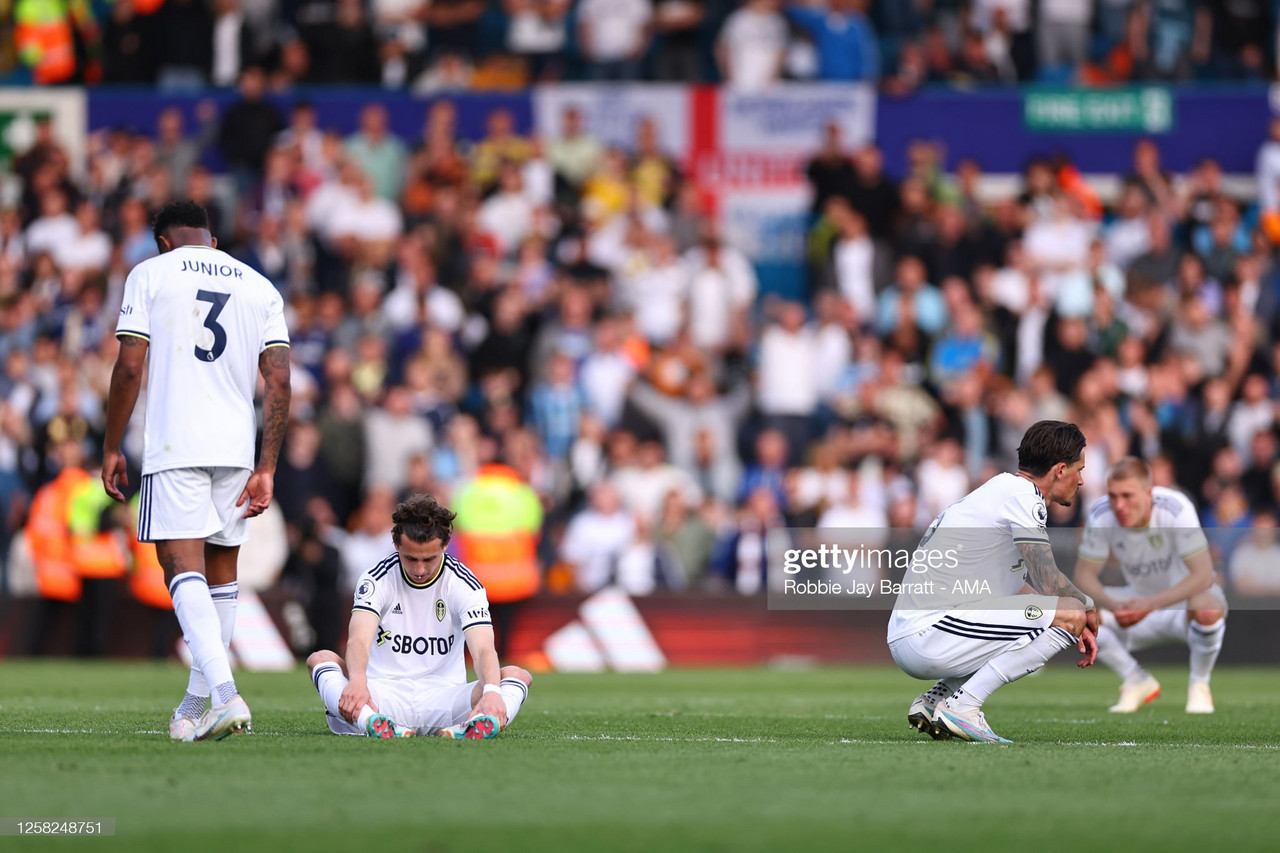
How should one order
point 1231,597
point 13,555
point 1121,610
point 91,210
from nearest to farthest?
point 1121,610 < point 1231,597 < point 13,555 < point 91,210

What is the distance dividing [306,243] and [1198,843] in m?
16.3

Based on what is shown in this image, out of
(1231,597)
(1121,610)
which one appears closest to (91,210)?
(1231,597)

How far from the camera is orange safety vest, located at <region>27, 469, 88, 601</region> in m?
18.3

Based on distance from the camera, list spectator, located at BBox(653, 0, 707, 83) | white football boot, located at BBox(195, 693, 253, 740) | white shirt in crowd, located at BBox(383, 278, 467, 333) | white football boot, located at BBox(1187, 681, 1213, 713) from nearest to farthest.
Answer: white football boot, located at BBox(195, 693, 253, 740) → white football boot, located at BBox(1187, 681, 1213, 713) → white shirt in crowd, located at BBox(383, 278, 467, 333) → spectator, located at BBox(653, 0, 707, 83)

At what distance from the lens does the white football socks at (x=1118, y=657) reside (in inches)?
477

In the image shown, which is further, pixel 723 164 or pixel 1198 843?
pixel 723 164

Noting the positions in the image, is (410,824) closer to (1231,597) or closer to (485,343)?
(1231,597)

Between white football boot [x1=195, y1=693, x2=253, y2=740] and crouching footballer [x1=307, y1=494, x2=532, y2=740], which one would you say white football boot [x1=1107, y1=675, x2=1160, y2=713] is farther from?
white football boot [x1=195, y1=693, x2=253, y2=740]

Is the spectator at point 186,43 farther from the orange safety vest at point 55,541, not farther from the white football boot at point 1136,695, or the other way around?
the white football boot at point 1136,695

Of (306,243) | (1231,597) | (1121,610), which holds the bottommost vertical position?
(1231,597)

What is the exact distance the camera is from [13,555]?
730 inches

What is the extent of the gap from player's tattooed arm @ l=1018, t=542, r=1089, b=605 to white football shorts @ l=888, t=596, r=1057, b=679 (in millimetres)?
83

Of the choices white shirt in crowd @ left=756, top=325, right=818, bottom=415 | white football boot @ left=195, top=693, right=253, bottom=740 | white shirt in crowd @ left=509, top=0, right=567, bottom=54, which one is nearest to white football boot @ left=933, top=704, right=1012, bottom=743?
white football boot @ left=195, top=693, right=253, bottom=740

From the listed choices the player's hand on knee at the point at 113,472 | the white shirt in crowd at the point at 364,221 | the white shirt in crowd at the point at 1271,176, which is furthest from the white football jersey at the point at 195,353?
the white shirt in crowd at the point at 1271,176
